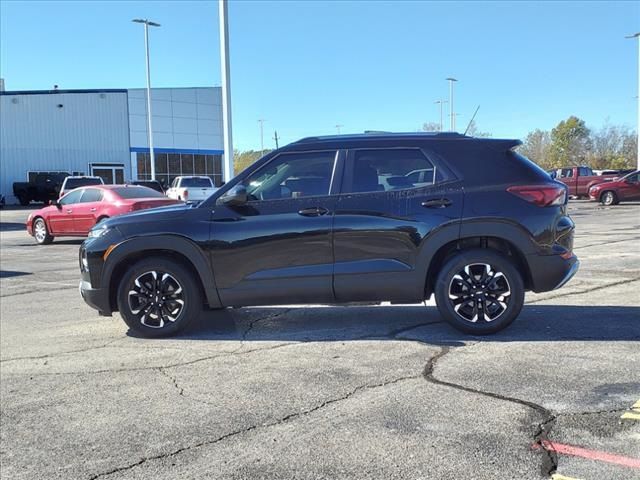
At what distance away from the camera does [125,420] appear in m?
4.16

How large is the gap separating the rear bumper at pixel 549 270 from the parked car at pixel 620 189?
26.7 m

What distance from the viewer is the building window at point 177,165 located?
5212 centimetres

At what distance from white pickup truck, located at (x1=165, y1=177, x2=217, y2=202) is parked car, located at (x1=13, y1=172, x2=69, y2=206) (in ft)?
63.0

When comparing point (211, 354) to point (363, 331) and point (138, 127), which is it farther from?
point (138, 127)

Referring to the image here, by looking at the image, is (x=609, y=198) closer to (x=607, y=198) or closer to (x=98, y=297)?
(x=607, y=198)

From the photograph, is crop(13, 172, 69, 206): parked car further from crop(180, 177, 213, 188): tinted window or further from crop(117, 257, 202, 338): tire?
crop(117, 257, 202, 338): tire

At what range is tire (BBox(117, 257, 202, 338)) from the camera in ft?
19.9

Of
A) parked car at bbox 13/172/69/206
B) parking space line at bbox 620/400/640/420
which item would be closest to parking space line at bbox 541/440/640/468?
parking space line at bbox 620/400/640/420

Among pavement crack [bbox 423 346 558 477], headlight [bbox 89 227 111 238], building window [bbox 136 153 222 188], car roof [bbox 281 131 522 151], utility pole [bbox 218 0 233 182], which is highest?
utility pole [bbox 218 0 233 182]

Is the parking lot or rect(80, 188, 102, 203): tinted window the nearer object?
the parking lot

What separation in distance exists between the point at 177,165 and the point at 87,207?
3927 cm

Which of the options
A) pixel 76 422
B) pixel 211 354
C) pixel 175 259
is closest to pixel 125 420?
pixel 76 422

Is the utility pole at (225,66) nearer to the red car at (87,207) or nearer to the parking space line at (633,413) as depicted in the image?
the red car at (87,207)

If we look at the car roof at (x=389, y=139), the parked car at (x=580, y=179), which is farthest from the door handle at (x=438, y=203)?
the parked car at (x=580, y=179)
